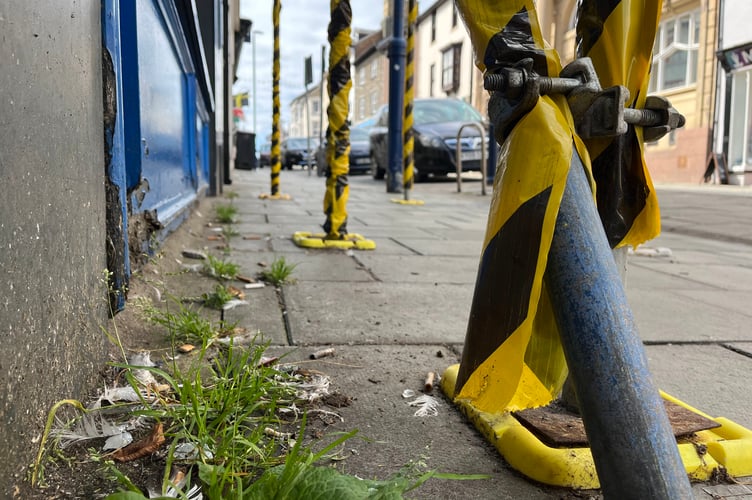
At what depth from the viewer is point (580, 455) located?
1.05 metres

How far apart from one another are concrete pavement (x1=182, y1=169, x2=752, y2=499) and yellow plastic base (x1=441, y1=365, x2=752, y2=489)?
24 millimetres

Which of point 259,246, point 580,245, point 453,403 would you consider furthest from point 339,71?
point 580,245

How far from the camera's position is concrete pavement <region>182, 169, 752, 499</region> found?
3.67 feet

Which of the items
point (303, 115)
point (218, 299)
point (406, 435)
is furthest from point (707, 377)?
point (303, 115)

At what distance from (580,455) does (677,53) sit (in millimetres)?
18177

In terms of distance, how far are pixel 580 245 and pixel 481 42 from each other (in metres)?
0.37

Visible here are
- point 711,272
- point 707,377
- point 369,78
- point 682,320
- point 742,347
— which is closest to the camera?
point 707,377

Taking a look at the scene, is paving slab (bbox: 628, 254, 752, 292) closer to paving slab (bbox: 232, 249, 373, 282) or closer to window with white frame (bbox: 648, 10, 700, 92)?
paving slab (bbox: 232, 249, 373, 282)

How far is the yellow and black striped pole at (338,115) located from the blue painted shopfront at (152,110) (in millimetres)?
887

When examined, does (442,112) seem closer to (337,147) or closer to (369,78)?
(337,147)

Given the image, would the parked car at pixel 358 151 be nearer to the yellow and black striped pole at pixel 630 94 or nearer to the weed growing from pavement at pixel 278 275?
the weed growing from pavement at pixel 278 275

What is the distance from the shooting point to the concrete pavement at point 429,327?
1.12 meters

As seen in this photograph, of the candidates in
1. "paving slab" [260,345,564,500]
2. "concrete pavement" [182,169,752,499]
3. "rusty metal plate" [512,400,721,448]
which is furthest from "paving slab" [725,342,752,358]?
"paving slab" [260,345,564,500]

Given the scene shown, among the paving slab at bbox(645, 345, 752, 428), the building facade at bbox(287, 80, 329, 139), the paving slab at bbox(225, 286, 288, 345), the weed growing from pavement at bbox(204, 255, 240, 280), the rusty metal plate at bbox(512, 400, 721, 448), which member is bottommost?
the paving slab at bbox(645, 345, 752, 428)
